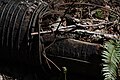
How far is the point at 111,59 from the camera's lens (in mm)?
3348

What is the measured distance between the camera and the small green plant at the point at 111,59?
334 cm

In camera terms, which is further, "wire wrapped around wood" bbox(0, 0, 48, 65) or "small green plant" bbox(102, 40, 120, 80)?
"wire wrapped around wood" bbox(0, 0, 48, 65)

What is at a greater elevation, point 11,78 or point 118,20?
point 118,20

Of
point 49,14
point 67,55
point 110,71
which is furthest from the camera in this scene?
point 49,14

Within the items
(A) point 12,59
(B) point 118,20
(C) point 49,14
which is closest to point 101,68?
(B) point 118,20

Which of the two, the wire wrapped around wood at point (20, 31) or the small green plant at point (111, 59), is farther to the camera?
the wire wrapped around wood at point (20, 31)

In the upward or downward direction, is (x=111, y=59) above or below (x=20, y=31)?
below

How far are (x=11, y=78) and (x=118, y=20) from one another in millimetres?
1622

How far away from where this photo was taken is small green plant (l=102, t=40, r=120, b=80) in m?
3.34

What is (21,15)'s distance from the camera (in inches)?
154

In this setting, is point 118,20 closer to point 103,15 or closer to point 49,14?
point 103,15

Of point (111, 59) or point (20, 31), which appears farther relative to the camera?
point (20, 31)

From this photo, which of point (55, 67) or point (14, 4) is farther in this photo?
point (14, 4)

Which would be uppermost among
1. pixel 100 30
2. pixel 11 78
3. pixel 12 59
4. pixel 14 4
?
pixel 14 4
